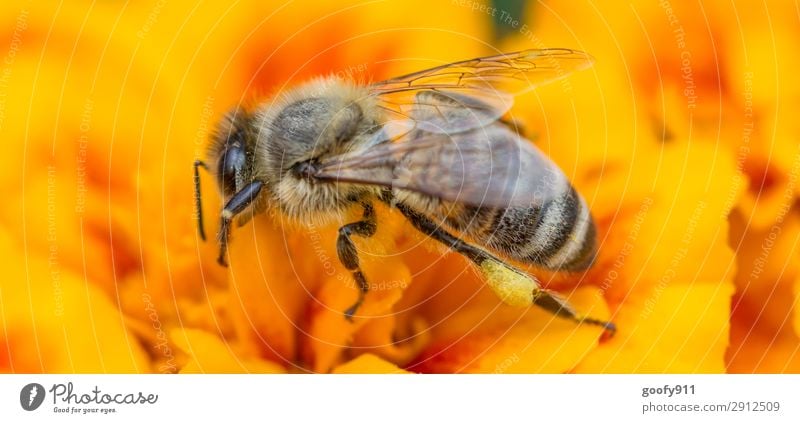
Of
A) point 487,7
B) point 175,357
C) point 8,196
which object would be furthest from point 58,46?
point 487,7

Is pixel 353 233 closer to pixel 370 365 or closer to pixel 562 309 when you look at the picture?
pixel 370 365

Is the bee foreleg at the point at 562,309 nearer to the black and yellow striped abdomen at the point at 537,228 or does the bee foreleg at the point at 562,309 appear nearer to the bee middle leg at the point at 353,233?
the black and yellow striped abdomen at the point at 537,228

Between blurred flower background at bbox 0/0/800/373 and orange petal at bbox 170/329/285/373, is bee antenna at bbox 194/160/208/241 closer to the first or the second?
blurred flower background at bbox 0/0/800/373

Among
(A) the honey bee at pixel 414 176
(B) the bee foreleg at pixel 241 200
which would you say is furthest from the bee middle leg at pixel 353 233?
(B) the bee foreleg at pixel 241 200

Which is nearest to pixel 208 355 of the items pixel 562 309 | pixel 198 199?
pixel 198 199

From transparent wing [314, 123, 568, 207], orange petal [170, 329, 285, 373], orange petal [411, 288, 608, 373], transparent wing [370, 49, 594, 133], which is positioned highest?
transparent wing [370, 49, 594, 133]

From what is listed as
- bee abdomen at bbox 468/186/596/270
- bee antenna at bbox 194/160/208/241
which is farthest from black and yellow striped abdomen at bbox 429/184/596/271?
bee antenna at bbox 194/160/208/241
